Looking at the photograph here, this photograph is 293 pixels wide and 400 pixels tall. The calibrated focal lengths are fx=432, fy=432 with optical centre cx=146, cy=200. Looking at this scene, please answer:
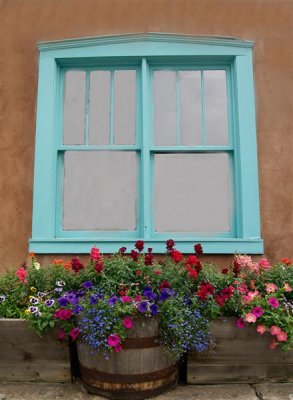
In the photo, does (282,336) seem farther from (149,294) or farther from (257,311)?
(149,294)

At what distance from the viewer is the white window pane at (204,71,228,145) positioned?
4.17m

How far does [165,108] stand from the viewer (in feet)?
13.8

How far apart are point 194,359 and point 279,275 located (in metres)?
0.95

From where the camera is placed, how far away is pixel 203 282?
3.25 metres

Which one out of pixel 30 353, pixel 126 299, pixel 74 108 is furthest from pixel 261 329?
pixel 74 108

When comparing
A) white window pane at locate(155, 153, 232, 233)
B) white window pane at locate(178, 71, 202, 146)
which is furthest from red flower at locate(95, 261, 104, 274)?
white window pane at locate(178, 71, 202, 146)

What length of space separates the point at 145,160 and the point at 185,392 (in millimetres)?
2009

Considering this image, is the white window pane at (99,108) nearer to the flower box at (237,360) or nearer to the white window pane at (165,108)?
the white window pane at (165,108)

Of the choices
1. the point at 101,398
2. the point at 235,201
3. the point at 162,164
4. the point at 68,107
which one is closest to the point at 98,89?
the point at 68,107

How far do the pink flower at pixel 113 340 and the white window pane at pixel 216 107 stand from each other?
2.12 m

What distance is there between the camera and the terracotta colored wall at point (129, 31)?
4.00m

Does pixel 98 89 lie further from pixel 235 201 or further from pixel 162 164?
pixel 235 201

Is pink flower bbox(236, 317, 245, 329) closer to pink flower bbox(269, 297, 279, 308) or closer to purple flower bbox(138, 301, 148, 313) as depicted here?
pink flower bbox(269, 297, 279, 308)

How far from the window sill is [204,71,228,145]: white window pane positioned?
3.22ft
